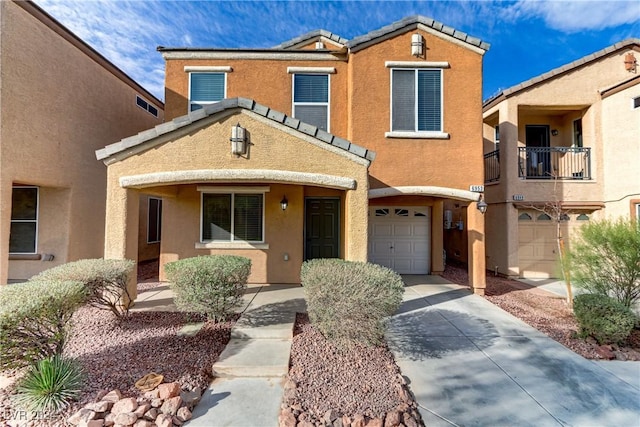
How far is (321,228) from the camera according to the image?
10047 mm

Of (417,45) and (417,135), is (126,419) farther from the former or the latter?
(417,45)

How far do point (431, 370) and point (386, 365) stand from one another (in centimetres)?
76

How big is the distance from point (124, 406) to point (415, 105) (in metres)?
9.41

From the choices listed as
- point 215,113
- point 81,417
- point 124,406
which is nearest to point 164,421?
point 124,406

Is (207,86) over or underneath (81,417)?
over

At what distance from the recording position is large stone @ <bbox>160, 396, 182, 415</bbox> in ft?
11.1

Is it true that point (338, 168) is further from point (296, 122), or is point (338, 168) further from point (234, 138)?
point (234, 138)

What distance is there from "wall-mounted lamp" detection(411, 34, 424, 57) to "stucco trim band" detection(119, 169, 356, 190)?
530 centimetres

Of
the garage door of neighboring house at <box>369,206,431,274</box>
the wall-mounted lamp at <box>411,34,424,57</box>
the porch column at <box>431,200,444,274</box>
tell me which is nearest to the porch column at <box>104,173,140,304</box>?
the garage door of neighboring house at <box>369,206,431,274</box>

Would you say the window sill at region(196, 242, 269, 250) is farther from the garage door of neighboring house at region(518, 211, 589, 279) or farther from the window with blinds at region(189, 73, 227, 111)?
the garage door of neighboring house at region(518, 211, 589, 279)

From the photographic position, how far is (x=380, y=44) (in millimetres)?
8828

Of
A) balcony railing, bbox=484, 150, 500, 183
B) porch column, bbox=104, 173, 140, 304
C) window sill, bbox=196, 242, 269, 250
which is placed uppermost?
balcony railing, bbox=484, 150, 500, 183

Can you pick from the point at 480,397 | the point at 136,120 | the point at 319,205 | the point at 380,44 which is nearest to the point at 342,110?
the point at 380,44

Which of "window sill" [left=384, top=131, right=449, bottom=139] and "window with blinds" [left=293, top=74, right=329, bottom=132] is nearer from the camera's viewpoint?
"window sill" [left=384, top=131, right=449, bottom=139]
